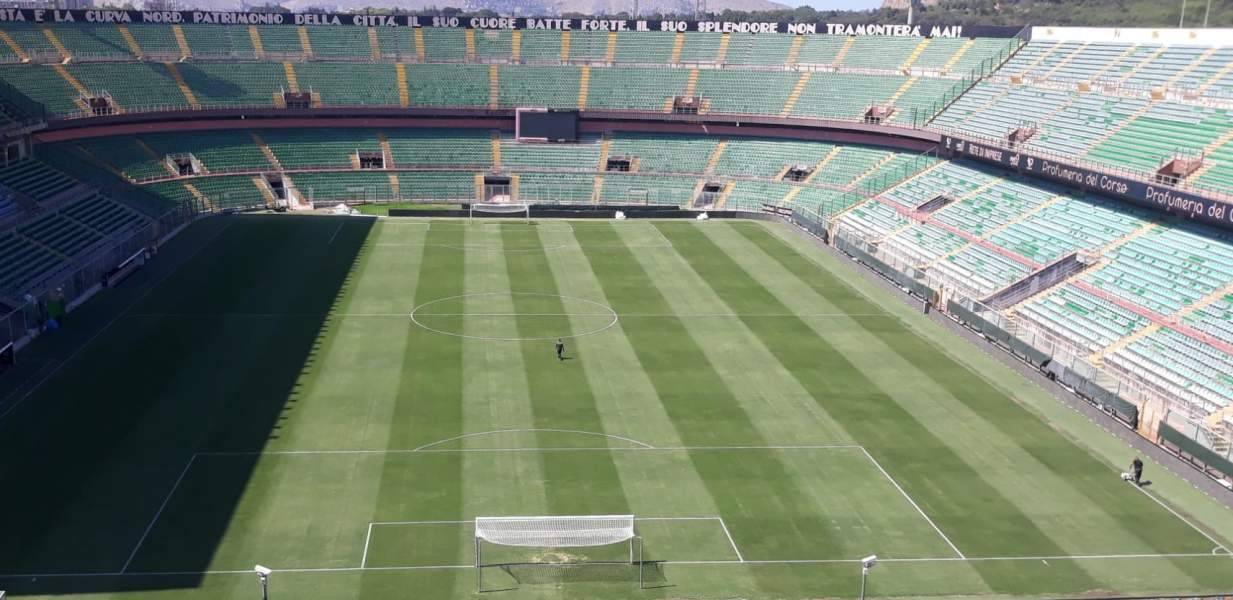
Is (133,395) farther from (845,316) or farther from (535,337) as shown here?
(845,316)

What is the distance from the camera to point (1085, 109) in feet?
213

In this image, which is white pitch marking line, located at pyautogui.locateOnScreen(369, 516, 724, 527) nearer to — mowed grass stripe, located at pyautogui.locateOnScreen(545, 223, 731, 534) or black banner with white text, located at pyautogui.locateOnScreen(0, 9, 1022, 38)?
mowed grass stripe, located at pyautogui.locateOnScreen(545, 223, 731, 534)

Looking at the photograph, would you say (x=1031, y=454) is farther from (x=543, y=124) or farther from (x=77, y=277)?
(x=543, y=124)

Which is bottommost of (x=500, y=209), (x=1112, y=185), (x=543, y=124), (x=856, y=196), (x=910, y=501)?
(x=910, y=501)

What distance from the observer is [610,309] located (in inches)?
2077

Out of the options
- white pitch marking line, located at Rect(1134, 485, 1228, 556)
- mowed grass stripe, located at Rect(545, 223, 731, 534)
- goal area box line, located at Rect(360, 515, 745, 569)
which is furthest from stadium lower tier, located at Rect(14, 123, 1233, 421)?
goal area box line, located at Rect(360, 515, 745, 569)

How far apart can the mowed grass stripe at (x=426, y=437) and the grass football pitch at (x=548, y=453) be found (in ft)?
0.38

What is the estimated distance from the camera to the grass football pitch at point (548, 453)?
93.0 feet

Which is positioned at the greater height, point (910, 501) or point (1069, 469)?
point (1069, 469)

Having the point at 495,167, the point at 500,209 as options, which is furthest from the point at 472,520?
the point at 495,167

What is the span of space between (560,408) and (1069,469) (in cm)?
1657

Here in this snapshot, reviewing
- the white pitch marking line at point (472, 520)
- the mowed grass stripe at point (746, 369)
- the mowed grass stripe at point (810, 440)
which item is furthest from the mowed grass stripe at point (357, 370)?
the mowed grass stripe at point (810, 440)

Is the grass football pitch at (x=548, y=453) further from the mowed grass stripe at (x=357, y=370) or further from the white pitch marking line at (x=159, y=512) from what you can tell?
the mowed grass stripe at (x=357, y=370)

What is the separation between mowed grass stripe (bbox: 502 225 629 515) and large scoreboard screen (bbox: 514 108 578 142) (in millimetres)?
29976
